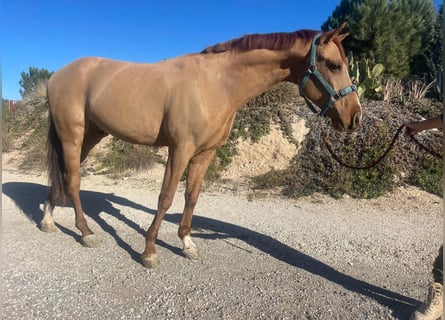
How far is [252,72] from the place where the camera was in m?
2.97

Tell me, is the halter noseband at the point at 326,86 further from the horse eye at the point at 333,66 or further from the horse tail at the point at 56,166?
the horse tail at the point at 56,166

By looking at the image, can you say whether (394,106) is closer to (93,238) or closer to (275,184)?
(275,184)

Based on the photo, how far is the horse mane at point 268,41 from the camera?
2.85 m

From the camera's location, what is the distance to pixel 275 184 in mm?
6266

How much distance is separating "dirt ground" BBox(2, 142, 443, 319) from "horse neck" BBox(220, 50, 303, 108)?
1.60 m

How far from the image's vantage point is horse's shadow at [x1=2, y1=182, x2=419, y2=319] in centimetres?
257

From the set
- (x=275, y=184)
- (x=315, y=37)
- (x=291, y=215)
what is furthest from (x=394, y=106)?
(x=315, y=37)

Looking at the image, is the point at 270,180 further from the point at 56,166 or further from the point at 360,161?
the point at 56,166

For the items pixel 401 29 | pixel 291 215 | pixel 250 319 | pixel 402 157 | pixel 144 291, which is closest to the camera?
pixel 250 319

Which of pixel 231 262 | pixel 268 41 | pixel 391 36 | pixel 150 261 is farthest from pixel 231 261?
pixel 391 36

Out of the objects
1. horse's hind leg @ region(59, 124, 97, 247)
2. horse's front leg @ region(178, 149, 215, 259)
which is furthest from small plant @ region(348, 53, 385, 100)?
horse's hind leg @ region(59, 124, 97, 247)

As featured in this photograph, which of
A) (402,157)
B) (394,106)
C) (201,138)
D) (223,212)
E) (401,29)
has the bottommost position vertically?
(223,212)

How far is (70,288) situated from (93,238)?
0.93m

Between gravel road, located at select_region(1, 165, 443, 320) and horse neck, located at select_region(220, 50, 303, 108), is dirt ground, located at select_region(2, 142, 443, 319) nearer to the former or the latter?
gravel road, located at select_region(1, 165, 443, 320)
